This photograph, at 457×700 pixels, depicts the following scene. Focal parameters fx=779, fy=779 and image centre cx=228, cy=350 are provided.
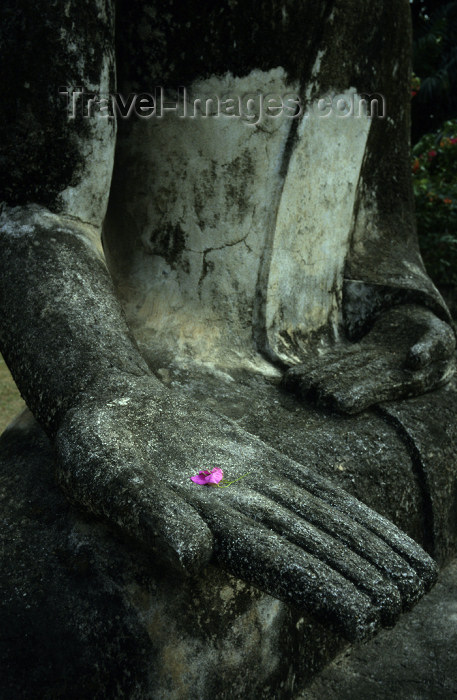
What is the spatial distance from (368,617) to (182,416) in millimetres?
483

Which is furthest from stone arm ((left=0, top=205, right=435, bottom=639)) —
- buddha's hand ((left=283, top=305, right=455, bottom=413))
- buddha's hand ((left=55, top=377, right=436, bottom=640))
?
buddha's hand ((left=283, top=305, right=455, bottom=413))

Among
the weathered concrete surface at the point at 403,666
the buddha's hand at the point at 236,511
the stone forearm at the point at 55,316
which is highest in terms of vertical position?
the stone forearm at the point at 55,316

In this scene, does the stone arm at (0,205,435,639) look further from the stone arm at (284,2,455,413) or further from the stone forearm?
the stone arm at (284,2,455,413)

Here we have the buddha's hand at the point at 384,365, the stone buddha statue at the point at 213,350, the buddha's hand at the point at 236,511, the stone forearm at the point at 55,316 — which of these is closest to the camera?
the buddha's hand at the point at 236,511

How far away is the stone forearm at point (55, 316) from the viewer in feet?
4.66

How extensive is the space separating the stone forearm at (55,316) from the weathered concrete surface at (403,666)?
70cm

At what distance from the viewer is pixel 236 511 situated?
117 centimetres

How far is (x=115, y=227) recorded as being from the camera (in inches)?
76.4

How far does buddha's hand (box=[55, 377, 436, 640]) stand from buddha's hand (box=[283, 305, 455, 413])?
440 millimetres

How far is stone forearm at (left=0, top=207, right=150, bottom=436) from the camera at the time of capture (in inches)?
55.9

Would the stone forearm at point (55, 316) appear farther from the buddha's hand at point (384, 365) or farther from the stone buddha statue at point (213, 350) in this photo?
the buddha's hand at point (384, 365)

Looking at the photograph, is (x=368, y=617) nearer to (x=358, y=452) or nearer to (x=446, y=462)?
(x=358, y=452)

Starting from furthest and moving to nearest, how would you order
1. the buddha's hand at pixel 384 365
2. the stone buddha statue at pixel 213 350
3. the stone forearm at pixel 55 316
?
the buddha's hand at pixel 384 365 < the stone forearm at pixel 55 316 < the stone buddha statue at pixel 213 350

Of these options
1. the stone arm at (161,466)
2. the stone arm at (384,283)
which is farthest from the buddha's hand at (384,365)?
the stone arm at (161,466)
